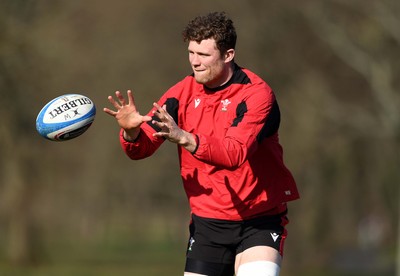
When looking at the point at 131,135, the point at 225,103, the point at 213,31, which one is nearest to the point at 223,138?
the point at 225,103

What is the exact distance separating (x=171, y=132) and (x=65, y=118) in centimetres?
127

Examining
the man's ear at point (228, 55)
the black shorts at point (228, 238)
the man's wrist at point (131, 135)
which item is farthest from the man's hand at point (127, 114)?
the black shorts at point (228, 238)

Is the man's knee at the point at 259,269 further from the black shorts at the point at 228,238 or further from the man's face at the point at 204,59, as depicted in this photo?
the man's face at the point at 204,59

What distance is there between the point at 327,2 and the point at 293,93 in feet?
12.6

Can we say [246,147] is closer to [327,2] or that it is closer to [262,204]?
[262,204]

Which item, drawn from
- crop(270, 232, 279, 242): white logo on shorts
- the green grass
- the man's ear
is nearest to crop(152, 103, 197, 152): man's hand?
the man's ear

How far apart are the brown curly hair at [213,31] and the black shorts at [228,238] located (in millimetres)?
1378

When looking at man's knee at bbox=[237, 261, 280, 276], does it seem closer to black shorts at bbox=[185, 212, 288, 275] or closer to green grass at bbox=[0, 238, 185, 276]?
black shorts at bbox=[185, 212, 288, 275]

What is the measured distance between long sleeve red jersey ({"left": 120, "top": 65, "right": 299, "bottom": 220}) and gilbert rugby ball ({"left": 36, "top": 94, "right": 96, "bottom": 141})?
17.4 inches

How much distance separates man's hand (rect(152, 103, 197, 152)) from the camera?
635 cm

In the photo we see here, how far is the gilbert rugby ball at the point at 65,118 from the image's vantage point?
7.28 m

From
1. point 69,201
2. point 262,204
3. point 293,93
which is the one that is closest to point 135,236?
point 69,201

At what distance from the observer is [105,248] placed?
146 ft

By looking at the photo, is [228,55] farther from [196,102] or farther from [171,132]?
[171,132]
